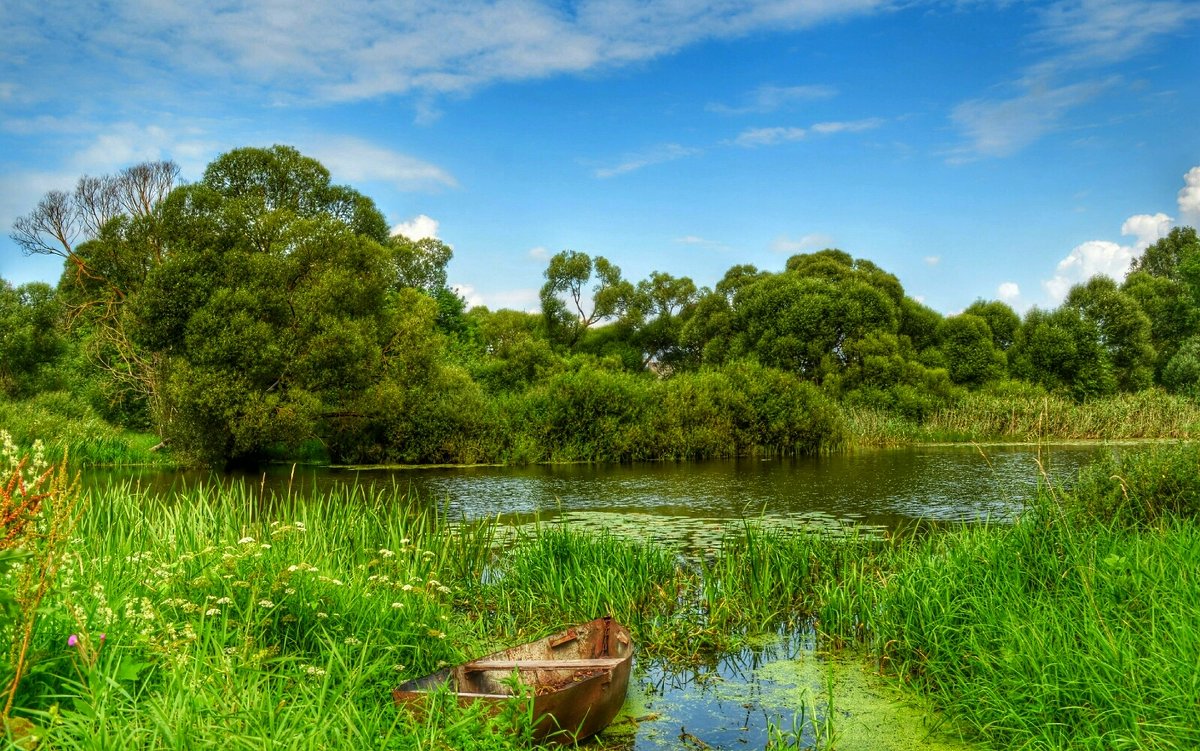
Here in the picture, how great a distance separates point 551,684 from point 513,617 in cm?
240

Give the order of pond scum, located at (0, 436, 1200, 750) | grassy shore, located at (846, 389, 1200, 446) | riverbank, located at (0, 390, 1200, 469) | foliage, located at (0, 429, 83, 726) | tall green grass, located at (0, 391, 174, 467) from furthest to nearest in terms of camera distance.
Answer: grassy shore, located at (846, 389, 1200, 446) → riverbank, located at (0, 390, 1200, 469) → tall green grass, located at (0, 391, 174, 467) → pond scum, located at (0, 436, 1200, 750) → foliage, located at (0, 429, 83, 726)

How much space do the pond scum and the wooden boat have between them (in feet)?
0.68

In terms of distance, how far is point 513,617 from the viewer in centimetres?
798

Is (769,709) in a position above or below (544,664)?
below

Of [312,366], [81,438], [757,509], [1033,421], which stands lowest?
[757,509]

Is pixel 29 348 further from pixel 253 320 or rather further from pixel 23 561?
pixel 23 561

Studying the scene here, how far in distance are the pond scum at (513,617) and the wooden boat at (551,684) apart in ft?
0.68

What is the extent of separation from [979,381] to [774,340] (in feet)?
41.1

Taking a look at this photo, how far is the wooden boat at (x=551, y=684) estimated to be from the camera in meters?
4.94

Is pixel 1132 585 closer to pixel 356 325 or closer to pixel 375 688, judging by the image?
pixel 375 688

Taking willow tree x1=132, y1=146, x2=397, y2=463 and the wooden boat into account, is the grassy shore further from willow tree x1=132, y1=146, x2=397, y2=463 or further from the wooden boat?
the wooden boat

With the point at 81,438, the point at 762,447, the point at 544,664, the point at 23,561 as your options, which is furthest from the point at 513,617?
the point at 762,447

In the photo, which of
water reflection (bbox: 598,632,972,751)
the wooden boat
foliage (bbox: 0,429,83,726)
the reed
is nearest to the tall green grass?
the wooden boat

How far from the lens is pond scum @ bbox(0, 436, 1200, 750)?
3.77 meters
